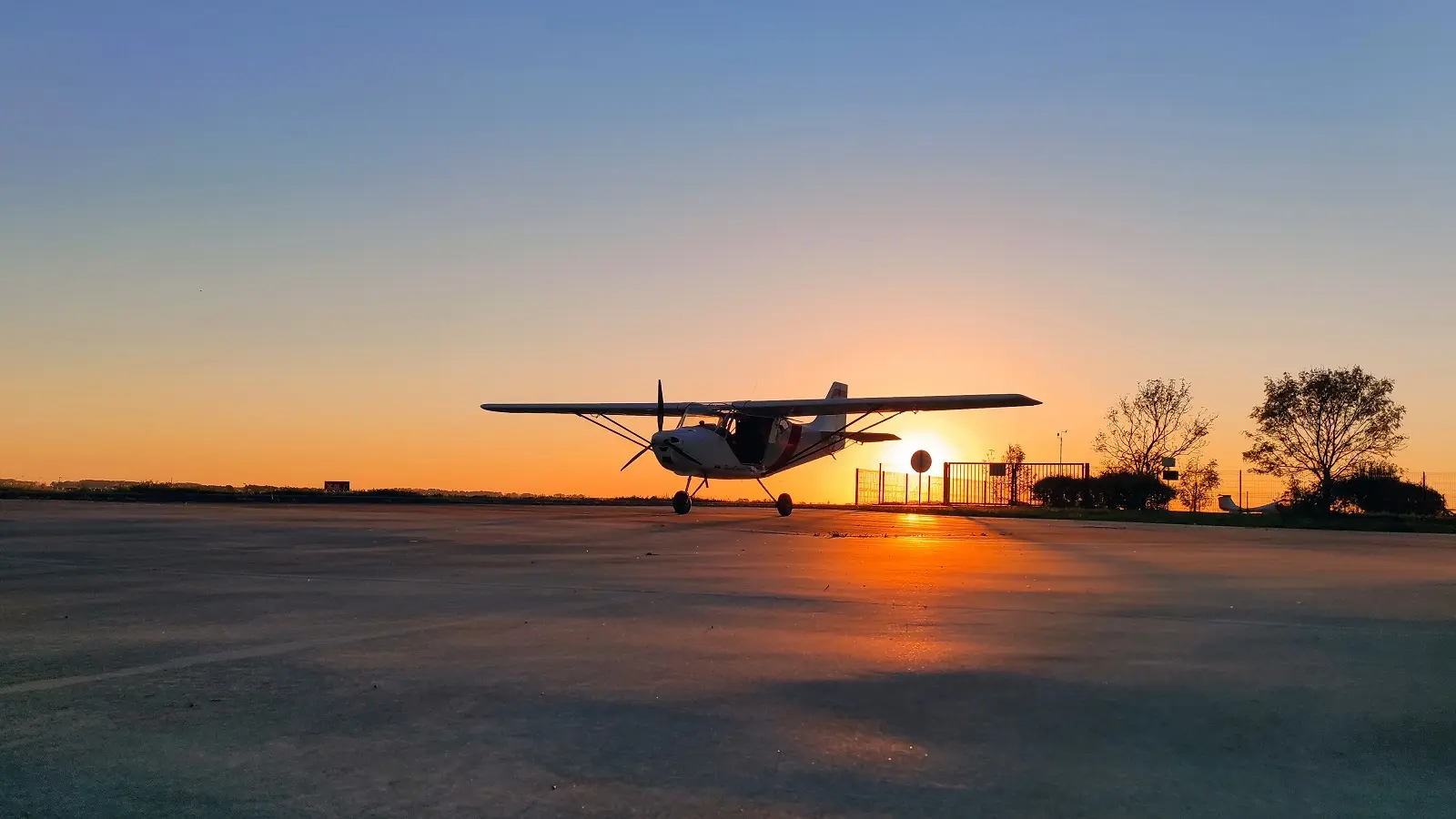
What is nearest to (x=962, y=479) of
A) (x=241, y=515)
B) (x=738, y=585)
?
(x=241, y=515)

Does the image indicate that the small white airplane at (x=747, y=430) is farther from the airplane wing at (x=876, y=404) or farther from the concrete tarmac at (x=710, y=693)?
the concrete tarmac at (x=710, y=693)

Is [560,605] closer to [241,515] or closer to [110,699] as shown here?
[110,699]

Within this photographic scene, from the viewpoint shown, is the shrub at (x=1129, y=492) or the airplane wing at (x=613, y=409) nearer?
the airplane wing at (x=613, y=409)

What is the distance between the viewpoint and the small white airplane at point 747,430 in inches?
1128

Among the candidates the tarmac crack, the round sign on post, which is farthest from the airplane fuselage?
the tarmac crack

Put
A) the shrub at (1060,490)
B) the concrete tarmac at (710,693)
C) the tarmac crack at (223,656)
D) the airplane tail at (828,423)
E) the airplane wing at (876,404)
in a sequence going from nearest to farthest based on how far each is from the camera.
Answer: the concrete tarmac at (710,693) < the tarmac crack at (223,656) < the airplane wing at (876,404) < the airplane tail at (828,423) < the shrub at (1060,490)

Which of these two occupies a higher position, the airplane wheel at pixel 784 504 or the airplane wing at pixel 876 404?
the airplane wing at pixel 876 404

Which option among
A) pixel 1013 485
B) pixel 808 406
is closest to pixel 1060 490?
pixel 1013 485

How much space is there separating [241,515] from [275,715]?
19.3m

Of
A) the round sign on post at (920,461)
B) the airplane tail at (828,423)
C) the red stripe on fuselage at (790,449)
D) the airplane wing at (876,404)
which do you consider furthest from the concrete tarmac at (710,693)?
the round sign on post at (920,461)

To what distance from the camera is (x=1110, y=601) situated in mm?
9188

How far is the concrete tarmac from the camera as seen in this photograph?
355 centimetres

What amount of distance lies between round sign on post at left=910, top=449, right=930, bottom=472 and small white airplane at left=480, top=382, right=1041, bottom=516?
1179cm

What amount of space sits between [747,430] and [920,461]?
17796 mm
